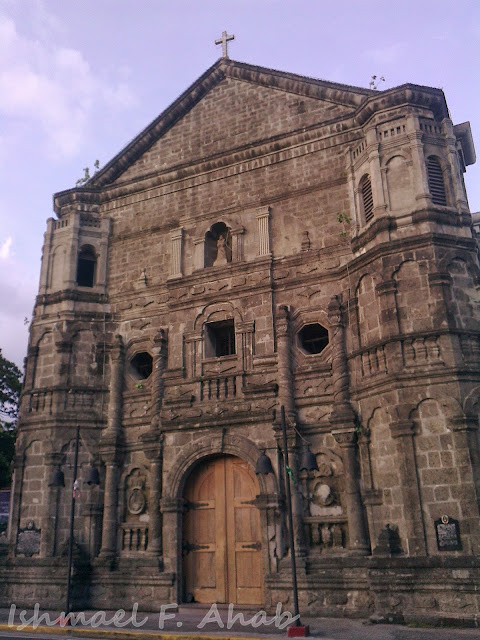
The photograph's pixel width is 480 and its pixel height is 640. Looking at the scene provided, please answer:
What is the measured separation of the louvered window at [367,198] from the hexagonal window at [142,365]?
24.1ft

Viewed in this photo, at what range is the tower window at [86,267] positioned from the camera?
18922mm

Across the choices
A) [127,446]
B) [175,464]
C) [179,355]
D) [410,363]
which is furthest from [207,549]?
[410,363]

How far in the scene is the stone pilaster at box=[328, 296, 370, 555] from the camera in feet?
41.9

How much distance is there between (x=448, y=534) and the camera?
11516 mm

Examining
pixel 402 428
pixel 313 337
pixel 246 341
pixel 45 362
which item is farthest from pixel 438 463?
pixel 45 362

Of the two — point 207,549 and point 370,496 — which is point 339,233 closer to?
point 370,496

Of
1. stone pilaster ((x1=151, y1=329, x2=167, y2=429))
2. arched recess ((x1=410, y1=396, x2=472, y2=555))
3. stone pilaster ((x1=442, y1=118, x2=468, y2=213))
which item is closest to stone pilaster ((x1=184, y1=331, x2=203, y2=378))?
stone pilaster ((x1=151, y1=329, x2=167, y2=429))

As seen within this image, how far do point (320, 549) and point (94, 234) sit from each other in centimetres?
1154

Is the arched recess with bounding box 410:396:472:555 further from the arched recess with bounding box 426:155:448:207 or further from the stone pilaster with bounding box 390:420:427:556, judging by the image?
the arched recess with bounding box 426:155:448:207

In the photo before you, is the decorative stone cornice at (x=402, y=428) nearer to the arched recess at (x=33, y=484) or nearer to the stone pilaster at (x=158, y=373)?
the stone pilaster at (x=158, y=373)

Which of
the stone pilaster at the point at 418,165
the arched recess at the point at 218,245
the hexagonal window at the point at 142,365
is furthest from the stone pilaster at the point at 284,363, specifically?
the hexagonal window at the point at 142,365

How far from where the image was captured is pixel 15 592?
15102mm

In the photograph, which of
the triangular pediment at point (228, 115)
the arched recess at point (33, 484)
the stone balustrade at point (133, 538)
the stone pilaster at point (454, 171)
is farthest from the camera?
the triangular pediment at point (228, 115)

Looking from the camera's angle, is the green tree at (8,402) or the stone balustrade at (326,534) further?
the green tree at (8,402)
